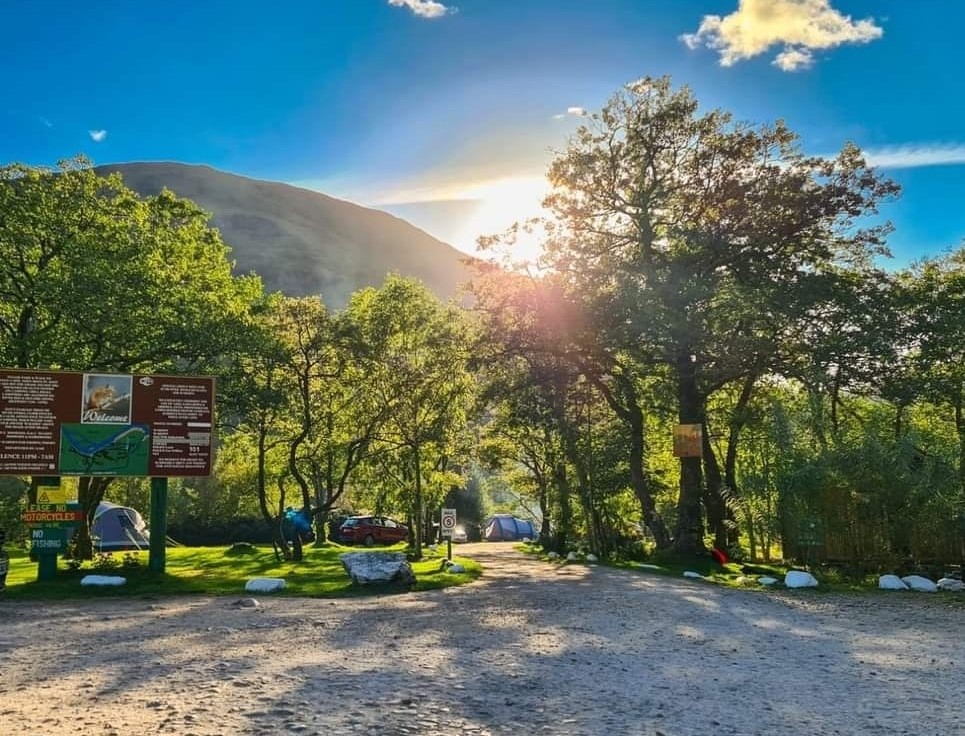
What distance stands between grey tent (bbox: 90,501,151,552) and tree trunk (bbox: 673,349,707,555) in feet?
78.5

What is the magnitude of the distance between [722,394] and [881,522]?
44.9ft

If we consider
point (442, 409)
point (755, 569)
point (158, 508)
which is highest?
point (442, 409)

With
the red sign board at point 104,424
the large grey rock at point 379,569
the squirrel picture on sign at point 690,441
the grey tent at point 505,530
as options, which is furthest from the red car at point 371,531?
the large grey rock at point 379,569

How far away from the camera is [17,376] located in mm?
16844

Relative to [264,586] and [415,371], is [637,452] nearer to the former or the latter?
[415,371]

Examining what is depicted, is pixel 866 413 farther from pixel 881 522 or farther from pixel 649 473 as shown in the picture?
pixel 881 522

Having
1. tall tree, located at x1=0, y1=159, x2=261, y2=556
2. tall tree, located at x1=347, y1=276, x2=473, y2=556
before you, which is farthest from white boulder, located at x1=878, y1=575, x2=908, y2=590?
tall tree, located at x1=0, y1=159, x2=261, y2=556

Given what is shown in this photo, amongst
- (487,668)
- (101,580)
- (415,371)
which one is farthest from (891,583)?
(101,580)

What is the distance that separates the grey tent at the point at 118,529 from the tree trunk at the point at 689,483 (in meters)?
23.9

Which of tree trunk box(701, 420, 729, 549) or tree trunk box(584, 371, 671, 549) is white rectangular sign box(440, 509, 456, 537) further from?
tree trunk box(701, 420, 729, 549)

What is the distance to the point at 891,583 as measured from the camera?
1555 centimetres

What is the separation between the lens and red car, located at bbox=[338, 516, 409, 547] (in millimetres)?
37094

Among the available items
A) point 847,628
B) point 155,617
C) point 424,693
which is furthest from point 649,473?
point 424,693

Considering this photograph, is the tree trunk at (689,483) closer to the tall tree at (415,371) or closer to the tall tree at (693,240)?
the tall tree at (693,240)
